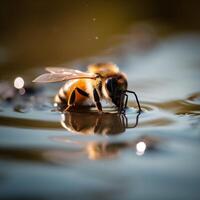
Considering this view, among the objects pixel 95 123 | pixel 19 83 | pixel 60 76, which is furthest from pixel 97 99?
pixel 19 83

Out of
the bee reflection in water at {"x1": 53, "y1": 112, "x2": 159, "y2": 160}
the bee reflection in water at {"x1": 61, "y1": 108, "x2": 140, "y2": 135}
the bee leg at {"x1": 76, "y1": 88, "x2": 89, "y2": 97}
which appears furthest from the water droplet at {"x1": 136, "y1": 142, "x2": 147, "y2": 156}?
the bee leg at {"x1": 76, "y1": 88, "x2": 89, "y2": 97}

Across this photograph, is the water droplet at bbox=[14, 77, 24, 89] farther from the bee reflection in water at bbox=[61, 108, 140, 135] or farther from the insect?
the bee reflection in water at bbox=[61, 108, 140, 135]

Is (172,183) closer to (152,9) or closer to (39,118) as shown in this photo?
(39,118)

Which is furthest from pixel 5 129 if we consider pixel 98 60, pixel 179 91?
pixel 98 60

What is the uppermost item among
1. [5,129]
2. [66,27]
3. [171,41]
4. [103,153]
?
[66,27]

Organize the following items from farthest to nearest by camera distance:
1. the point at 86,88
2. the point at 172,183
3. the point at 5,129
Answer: the point at 86,88 < the point at 5,129 < the point at 172,183

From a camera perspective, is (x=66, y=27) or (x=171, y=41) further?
(x=66, y=27)

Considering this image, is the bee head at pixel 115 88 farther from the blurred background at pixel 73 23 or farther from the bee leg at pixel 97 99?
the blurred background at pixel 73 23
